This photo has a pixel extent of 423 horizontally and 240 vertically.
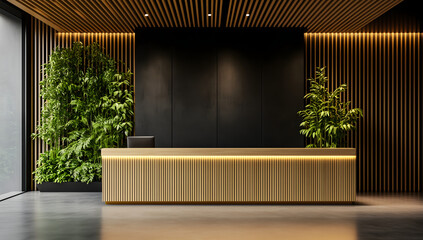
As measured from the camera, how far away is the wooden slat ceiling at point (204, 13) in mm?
7699

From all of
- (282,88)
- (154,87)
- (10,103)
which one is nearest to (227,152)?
(282,88)

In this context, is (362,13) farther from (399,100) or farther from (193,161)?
(193,161)

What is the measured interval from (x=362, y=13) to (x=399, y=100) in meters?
2.83

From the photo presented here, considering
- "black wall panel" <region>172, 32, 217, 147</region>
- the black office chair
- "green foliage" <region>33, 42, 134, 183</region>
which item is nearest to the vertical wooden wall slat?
"black wall panel" <region>172, 32, 217, 147</region>

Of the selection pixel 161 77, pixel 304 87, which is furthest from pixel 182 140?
pixel 304 87

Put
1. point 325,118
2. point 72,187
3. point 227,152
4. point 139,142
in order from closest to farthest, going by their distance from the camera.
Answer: point 227,152 → point 139,142 → point 325,118 → point 72,187

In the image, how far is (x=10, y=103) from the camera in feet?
30.2

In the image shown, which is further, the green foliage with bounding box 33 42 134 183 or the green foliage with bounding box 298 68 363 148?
the green foliage with bounding box 33 42 134 183

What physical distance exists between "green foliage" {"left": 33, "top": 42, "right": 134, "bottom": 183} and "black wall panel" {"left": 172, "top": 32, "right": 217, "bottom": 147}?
111 cm

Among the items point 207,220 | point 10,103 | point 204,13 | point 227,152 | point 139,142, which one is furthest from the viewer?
point 10,103

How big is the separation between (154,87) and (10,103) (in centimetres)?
317

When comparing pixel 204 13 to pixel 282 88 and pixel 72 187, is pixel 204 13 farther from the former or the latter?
pixel 72 187

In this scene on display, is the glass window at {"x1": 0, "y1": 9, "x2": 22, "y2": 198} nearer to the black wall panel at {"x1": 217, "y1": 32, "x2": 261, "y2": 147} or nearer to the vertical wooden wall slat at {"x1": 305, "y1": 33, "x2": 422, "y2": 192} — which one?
the black wall panel at {"x1": 217, "y1": 32, "x2": 261, "y2": 147}

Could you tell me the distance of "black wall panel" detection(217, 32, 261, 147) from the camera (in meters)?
9.50
